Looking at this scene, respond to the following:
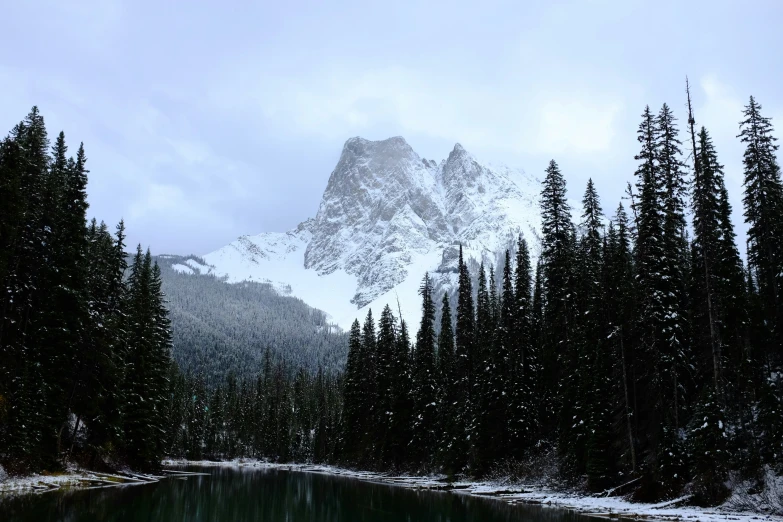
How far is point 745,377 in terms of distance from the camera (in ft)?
105

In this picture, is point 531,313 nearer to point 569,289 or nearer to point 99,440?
point 569,289

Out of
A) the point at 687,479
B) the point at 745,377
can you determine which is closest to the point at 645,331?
the point at 745,377

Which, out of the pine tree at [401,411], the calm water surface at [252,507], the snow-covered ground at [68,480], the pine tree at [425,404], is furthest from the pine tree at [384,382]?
the snow-covered ground at [68,480]

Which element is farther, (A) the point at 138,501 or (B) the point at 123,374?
(B) the point at 123,374

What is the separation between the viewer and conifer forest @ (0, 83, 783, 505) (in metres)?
32.9

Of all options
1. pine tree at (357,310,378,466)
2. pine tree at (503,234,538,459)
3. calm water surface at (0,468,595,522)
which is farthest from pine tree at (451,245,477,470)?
pine tree at (357,310,378,466)

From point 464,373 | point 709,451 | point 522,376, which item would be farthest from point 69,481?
point 709,451

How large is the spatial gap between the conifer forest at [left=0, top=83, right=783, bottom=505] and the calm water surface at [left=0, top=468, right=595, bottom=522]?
515cm

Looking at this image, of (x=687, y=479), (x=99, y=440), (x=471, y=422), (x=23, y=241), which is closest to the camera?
(x=687, y=479)

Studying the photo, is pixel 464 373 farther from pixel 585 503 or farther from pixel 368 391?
pixel 585 503

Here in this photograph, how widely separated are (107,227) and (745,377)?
52.5 meters

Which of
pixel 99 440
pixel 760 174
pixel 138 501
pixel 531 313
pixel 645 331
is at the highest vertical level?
pixel 760 174

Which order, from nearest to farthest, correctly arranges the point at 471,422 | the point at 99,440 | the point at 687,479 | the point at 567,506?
1. the point at 687,479
2. the point at 567,506
3. the point at 99,440
4. the point at 471,422

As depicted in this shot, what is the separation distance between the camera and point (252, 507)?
3759cm
